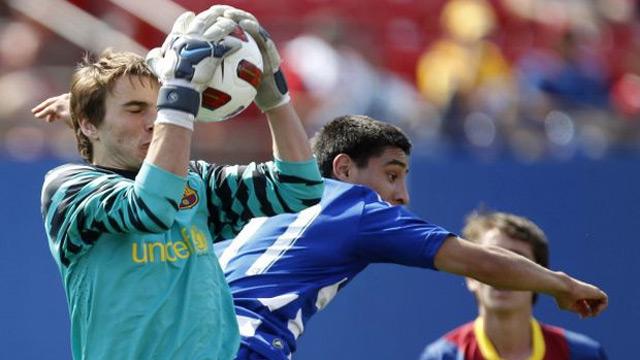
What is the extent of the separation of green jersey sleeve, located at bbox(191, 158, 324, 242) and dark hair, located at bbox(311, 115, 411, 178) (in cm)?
113

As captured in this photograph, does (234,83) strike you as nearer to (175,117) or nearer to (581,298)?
(175,117)

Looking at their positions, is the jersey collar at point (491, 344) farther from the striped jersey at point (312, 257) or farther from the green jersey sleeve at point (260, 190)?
the green jersey sleeve at point (260, 190)

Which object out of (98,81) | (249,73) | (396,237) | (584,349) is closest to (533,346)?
(584,349)

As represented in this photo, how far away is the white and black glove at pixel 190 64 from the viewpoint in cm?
347

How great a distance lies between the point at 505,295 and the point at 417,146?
1.82m

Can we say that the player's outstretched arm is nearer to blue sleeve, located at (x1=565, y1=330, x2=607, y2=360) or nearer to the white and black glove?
the white and black glove

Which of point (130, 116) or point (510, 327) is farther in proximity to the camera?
point (510, 327)

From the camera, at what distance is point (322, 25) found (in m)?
8.81

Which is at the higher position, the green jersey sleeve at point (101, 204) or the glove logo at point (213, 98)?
Answer: the glove logo at point (213, 98)

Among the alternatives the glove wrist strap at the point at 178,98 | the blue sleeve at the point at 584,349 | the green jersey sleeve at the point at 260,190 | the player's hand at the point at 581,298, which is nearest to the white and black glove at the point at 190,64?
the glove wrist strap at the point at 178,98

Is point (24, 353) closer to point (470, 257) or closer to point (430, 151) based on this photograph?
point (430, 151)

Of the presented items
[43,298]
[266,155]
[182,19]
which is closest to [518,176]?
[266,155]

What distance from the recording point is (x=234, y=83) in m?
3.66

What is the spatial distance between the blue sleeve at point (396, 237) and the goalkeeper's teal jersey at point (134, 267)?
824 mm
